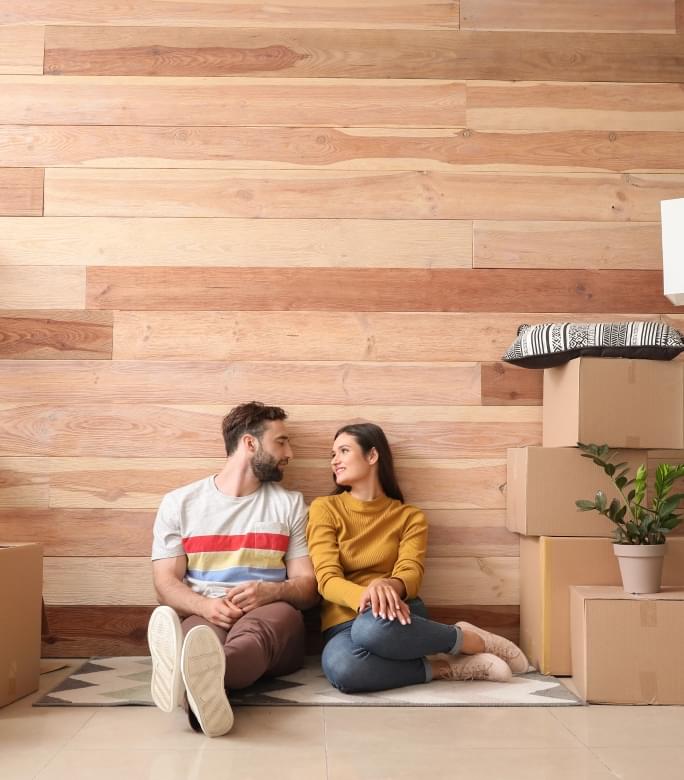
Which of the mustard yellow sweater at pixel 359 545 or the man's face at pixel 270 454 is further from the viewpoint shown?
the man's face at pixel 270 454

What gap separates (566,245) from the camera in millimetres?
3025

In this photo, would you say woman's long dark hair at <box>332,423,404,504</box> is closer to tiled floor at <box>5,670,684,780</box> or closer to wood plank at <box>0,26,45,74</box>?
tiled floor at <box>5,670,684,780</box>

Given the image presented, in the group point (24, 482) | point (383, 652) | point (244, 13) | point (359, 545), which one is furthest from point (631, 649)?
point (244, 13)

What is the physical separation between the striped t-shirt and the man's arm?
0.03m

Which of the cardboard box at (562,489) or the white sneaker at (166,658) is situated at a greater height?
the cardboard box at (562,489)

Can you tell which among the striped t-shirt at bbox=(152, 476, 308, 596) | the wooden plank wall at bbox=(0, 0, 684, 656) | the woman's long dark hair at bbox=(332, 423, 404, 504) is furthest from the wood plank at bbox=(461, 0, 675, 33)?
the striped t-shirt at bbox=(152, 476, 308, 596)

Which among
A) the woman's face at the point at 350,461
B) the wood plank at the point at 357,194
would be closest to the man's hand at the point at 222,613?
the woman's face at the point at 350,461

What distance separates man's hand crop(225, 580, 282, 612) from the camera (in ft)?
8.41

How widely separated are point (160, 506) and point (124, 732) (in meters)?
0.87

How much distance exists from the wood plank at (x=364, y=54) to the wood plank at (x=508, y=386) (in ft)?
3.24

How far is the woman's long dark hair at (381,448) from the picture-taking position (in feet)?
9.27

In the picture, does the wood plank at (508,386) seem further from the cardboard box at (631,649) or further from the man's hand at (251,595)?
the man's hand at (251,595)

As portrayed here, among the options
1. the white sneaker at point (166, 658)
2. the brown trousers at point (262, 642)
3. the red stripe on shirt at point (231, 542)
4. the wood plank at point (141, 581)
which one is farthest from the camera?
the wood plank at point (141, 581)

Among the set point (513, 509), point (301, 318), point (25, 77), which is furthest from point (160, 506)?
point (25, 77)
